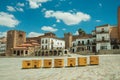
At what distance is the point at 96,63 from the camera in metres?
18.2

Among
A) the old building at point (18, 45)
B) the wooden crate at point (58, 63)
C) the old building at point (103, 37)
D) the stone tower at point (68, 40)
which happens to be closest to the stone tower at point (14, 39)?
the old building at point (18, 45)

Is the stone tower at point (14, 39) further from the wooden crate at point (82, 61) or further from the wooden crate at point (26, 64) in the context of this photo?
the wooden crate at point (82, 61)

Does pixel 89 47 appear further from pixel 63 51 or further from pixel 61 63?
pixel 61 63

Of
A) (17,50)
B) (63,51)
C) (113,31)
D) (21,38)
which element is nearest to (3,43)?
(21,38)

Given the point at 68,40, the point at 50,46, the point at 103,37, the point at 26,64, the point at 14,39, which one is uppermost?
the point at 14,39

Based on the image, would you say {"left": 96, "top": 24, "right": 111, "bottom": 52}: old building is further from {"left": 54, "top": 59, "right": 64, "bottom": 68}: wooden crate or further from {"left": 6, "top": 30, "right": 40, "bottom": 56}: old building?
{"left": 54, "top": 59, "right": 64, "bottom": 68}: wooden crate

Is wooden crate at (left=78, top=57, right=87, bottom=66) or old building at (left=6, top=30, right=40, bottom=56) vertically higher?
old building at (left=6, top=30, right=40, bottom=56)

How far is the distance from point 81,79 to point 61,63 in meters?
6.98

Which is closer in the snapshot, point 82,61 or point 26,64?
point 26,64

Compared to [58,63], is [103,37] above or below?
above

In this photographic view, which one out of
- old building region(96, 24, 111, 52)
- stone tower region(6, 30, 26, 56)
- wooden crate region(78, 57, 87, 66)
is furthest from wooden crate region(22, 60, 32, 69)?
stone tower region(6, 30, 26, 56)

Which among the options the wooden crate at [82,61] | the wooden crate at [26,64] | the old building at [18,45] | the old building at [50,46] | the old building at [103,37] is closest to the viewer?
the wooden crate at [26,64]

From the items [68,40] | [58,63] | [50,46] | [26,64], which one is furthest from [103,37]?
[26,64]

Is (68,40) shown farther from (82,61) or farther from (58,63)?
(58,63)
